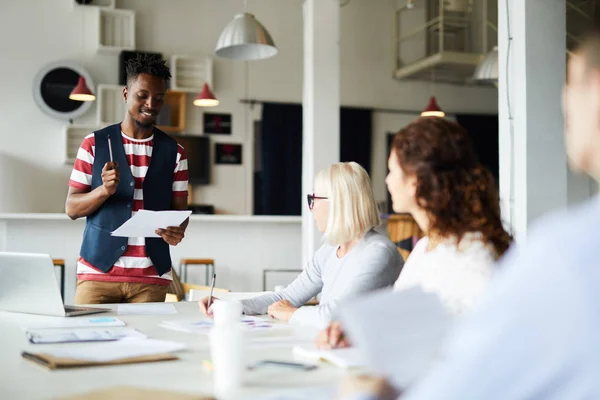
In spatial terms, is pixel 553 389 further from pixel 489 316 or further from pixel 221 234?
pixel 221 234

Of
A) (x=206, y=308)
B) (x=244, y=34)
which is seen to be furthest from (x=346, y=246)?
(x=244, y=34)

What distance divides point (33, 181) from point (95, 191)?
5.61 m

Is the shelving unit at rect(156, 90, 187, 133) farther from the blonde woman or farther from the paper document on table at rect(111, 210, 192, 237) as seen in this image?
the blonde woman

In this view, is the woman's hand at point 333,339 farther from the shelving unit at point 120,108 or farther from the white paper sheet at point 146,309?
the shelving unit at point 120,108

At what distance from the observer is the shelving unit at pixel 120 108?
7891mm

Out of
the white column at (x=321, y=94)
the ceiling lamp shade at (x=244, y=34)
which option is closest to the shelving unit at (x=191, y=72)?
the white column at (x=321, y=94)

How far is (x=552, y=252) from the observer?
70 centimetres

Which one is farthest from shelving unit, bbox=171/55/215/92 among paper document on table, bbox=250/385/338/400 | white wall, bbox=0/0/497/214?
paper document on table, bbox=250/385/338/400

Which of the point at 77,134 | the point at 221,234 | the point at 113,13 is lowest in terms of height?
the point at 221,234

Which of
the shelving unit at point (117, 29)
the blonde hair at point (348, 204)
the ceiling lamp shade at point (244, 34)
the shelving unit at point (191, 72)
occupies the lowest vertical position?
the blonde hair at point (348, 204)

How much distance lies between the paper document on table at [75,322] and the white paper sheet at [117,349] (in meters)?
0.32

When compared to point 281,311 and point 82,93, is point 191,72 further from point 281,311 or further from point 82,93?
point 281,311

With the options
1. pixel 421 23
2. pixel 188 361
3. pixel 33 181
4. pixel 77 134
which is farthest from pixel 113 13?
pixel 188 361

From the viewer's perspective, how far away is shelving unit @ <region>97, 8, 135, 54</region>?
7.93 metres
